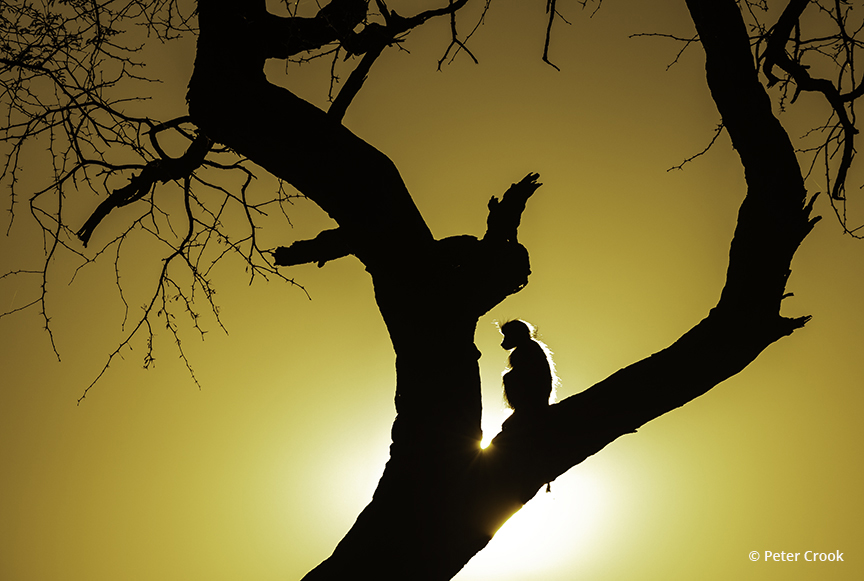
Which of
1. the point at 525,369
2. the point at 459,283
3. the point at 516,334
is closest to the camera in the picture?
the point at 459,283

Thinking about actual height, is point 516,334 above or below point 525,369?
above

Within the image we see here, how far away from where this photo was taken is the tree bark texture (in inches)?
63.7

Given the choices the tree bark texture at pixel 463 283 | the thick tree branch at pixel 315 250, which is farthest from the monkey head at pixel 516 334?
the tree bark texture at pixel 463 283

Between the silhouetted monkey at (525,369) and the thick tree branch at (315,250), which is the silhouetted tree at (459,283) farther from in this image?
the silhouetted monkey at (525,369)

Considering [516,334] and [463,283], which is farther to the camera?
[516,334]

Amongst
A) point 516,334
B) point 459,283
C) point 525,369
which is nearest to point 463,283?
point 459,283

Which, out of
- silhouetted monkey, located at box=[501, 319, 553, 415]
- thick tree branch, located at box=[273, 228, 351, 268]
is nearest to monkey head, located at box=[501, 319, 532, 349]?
silhouetted monkey, located at box=[501, 319, 553, 415]

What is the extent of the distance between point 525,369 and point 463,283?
1722mm

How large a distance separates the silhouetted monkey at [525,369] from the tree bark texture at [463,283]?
4.33 ft

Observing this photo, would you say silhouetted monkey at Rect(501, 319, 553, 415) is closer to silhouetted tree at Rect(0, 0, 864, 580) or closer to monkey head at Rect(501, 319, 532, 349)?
monkey head at Rect(501, 319, 532, 349)

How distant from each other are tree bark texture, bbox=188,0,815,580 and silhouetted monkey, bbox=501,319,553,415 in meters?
1.32

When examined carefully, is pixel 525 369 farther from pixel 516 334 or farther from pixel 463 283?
pixel 463 283

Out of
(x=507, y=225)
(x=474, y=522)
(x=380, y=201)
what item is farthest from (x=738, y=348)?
(x=380, y=201)

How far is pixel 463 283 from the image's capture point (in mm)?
1739
